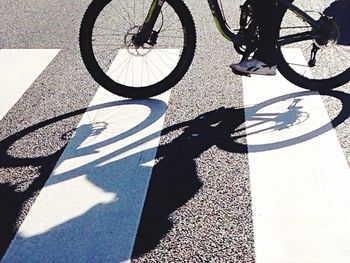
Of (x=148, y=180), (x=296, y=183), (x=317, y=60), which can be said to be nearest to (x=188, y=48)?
(x=317, y=60)

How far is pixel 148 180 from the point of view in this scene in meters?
4.30

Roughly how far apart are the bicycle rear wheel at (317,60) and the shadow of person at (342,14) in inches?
0.4

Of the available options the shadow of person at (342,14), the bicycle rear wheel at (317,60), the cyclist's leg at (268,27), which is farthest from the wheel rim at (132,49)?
the shadow of person at (342,14)

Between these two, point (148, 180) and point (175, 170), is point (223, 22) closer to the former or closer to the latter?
point (175, 170)

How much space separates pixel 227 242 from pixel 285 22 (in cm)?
267

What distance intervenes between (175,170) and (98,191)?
570mm

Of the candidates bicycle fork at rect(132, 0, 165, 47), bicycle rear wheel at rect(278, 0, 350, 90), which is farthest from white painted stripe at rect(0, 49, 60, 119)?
bicycle rear wheel at rect(278, 0, 350, 90)

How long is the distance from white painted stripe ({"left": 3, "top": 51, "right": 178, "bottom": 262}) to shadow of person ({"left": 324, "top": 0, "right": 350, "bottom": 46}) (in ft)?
8.23

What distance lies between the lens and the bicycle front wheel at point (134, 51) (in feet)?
17.7

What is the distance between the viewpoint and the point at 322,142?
473cm

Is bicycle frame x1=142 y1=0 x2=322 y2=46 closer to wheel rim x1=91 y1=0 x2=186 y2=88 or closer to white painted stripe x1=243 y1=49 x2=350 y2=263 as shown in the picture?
wheel rim x1=91 y1=0 x2=186 y2=88

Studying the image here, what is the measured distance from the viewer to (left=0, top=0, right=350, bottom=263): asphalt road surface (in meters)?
3.63

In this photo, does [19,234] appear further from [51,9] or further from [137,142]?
[51,9]

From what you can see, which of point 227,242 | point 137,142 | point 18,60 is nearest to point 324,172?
point 227,242
